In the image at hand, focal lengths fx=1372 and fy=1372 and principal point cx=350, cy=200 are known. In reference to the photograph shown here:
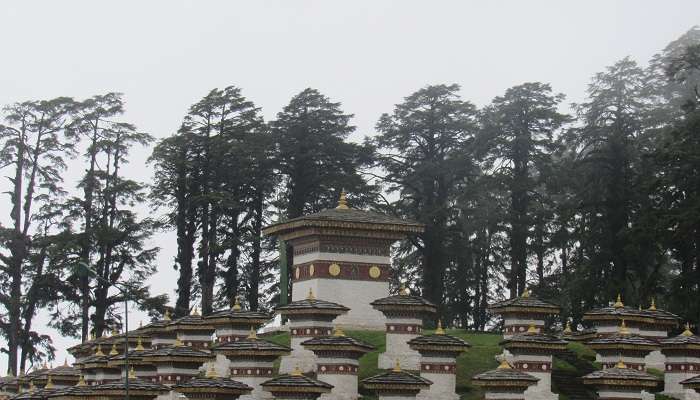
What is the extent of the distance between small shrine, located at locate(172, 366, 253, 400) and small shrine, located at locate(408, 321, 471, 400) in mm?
6693

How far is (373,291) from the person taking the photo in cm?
6044

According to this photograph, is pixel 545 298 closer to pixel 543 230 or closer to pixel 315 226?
pixel 543 230

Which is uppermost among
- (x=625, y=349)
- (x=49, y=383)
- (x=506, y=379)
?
(x=625, y=349)

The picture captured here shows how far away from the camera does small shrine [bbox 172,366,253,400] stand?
47438 mm

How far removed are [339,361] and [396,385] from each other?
3082mm

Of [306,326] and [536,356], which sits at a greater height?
[306,326]

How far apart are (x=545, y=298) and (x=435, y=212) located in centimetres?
823

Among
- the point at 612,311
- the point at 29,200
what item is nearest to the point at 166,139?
the point at 29,200

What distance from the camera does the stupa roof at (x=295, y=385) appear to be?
47.0 metres

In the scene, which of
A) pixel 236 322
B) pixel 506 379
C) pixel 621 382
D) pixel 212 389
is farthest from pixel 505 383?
pixel 236 322

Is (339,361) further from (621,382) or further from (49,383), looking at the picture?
(49,383)

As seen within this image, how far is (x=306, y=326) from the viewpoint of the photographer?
52906mm

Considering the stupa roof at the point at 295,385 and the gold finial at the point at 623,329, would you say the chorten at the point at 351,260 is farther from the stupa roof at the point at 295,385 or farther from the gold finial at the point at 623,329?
the stupa roof at the point at 295,385

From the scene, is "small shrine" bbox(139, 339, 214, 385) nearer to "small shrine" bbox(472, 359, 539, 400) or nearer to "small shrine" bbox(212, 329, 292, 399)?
"small shrine" bbox(212, 329, 292, 399)
